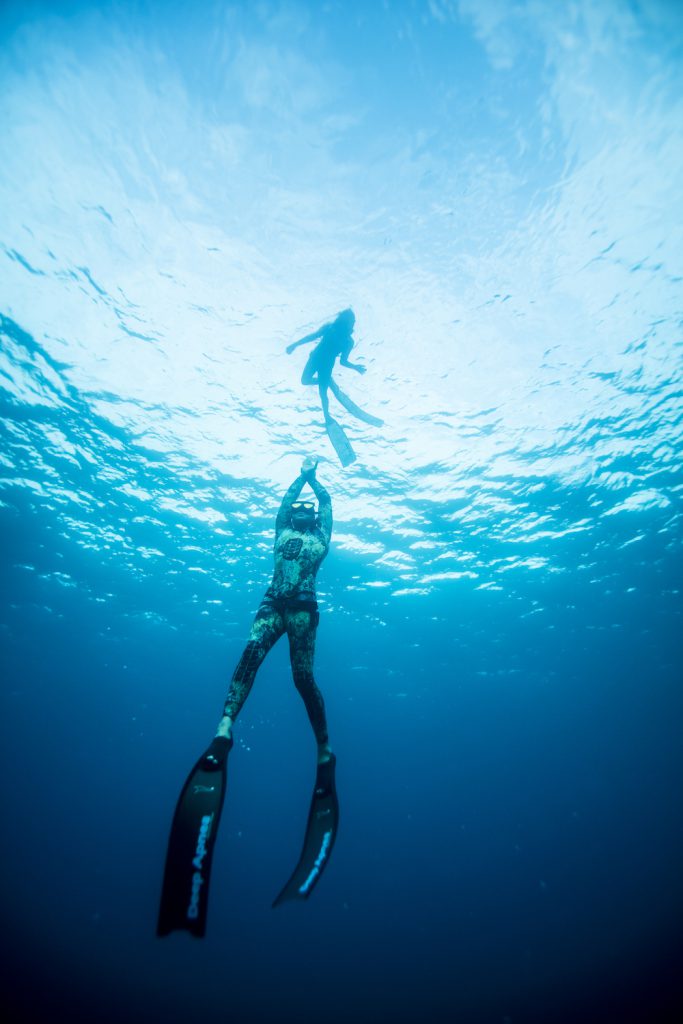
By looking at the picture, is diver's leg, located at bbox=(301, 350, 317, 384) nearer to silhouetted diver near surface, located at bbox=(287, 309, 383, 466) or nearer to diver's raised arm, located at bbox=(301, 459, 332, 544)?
silhouetted diver near surface, located at bbox=(287, 309, 383, 466)

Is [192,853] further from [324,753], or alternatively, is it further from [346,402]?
[346,402]

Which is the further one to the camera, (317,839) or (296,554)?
(296,554)

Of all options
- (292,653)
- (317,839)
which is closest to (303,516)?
(292,653)

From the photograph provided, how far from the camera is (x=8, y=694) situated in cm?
4294

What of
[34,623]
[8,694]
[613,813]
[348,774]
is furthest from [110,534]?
[613,813]

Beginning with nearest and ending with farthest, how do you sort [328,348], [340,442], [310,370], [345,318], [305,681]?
1. [305,681]
2. [345,318]
3. [328,348]
4. [310,370]
5. [340,442]

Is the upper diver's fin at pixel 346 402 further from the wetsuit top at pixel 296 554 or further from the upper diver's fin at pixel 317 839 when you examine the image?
the upper diver's fin at pixel 317 839

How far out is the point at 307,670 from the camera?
491 cm

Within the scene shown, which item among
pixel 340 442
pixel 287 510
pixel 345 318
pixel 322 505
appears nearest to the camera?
pixel 287 510

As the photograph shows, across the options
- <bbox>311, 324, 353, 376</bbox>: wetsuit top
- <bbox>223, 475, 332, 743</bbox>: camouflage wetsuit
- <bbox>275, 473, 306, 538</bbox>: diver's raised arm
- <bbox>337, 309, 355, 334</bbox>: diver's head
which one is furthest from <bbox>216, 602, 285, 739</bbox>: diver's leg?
<bbox>337, 309, 355, 334</bbox>: diver's head

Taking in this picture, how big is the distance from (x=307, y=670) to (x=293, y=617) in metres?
0.65

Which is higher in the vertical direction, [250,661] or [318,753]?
[250,661]

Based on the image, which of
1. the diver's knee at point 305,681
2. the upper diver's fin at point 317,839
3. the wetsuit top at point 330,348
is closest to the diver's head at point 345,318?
the wetsuit top at point 330,348

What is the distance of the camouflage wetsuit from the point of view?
4.66m
